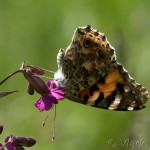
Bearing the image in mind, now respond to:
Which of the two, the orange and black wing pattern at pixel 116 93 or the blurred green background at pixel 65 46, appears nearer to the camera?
the orange and black wing pattern at pixel 116 93

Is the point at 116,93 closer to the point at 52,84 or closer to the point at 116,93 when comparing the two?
the point at 116,93

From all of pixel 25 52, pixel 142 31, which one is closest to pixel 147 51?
pixel 142 31

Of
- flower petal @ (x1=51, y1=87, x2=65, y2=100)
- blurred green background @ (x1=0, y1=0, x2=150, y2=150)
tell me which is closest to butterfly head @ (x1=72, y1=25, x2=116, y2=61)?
flower petal @ (x1=51, y1=87, x2=65, y2=100)

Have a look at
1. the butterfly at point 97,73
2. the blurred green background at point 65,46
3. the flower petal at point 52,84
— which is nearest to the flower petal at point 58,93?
the flower petal at point 52,84

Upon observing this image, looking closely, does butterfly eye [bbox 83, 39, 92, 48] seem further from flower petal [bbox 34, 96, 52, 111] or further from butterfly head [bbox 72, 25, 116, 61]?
flower petal [bbox 34, 96, 52, 111]

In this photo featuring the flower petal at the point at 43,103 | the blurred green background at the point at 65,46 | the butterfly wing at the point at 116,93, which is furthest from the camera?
the blurred green background at the point at 65,46

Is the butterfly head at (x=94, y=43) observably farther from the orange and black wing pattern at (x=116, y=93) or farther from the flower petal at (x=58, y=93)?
the flower petal at (x=58, y=93)

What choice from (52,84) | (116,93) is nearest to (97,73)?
(116,93)
